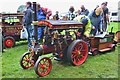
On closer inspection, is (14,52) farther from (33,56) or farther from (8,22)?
(33,56)

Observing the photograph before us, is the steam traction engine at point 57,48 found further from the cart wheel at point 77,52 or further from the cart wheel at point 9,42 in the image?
the cart wheel at point 9,42

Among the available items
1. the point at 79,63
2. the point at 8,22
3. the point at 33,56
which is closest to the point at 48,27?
the point at 33,56

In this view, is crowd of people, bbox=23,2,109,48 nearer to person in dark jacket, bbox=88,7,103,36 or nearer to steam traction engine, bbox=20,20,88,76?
person in dark jacket, bbox=88,7,103,36

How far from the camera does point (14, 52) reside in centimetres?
704

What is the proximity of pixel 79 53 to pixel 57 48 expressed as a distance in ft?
1.89

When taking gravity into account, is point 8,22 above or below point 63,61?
above

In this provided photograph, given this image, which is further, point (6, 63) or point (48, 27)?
point (6, 63)

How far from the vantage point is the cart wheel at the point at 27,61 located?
510cm

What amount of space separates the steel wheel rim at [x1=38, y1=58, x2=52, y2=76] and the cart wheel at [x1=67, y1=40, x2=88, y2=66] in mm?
631

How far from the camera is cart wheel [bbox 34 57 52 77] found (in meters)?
4.56

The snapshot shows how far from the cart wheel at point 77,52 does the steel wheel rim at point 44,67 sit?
63cm

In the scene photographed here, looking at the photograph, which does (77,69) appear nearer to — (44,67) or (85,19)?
(44,67)

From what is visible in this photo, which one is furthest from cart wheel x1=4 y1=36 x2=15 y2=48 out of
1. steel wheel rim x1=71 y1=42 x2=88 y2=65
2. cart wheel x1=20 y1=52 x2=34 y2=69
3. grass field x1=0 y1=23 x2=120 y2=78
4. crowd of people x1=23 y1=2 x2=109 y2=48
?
steel wheel rim x1=71 y1=42 x2=88 y2=65

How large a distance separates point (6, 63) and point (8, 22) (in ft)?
9.38
